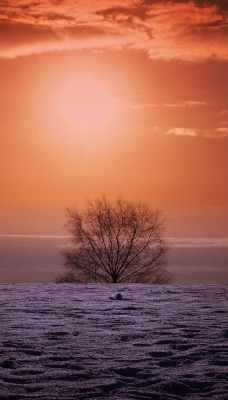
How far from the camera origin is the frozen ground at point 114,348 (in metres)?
6.42

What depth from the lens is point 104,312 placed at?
12.0m

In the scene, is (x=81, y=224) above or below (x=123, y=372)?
above

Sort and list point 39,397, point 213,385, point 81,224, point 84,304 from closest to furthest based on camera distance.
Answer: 1. point 39,397
2. point 213,385
3. point 84,304
4. point 81,224

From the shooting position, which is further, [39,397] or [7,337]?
[7,337]

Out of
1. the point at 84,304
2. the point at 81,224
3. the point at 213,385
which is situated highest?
the point at 81,224

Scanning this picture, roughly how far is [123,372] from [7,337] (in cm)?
268

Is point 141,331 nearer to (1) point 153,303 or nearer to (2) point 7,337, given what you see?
(2) point 7,337

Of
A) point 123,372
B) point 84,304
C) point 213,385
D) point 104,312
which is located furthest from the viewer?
point 84,304

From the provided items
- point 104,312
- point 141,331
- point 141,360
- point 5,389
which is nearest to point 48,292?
point 104,312

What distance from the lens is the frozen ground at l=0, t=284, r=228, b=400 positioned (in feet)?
21.1

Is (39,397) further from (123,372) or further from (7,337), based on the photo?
(7,337)

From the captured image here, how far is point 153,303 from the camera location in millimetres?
13711

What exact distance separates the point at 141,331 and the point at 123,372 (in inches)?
105

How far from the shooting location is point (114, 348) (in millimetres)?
8414
